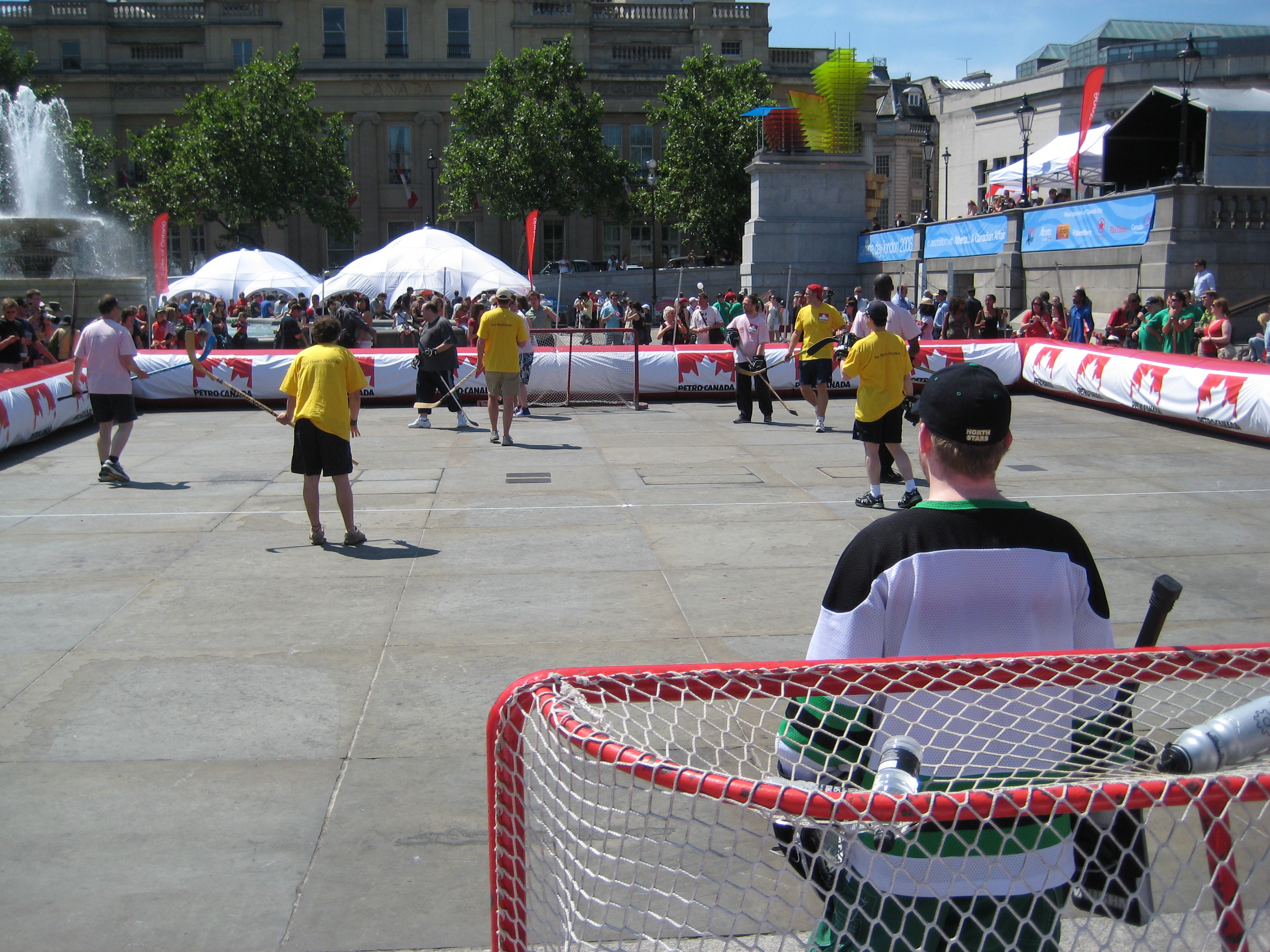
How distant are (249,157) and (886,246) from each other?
30.7 m

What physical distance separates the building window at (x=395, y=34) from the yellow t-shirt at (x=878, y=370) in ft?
191

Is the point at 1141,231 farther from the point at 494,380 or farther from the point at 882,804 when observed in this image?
the point at 882,804

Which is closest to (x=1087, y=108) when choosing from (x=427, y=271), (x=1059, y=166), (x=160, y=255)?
(x=1059, y=166)

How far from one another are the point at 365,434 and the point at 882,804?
1325cm

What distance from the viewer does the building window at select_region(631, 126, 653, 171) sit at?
62.8 metres

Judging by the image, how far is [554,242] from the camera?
6288 cm

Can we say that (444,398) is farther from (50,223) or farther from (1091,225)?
(50,223)

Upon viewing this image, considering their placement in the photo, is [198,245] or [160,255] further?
[198,245]

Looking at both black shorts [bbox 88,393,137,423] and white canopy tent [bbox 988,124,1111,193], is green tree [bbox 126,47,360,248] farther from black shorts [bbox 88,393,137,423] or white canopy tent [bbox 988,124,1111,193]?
black shorts [bbox 88,393,137,423]

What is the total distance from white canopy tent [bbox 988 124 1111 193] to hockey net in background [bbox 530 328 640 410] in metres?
16.6

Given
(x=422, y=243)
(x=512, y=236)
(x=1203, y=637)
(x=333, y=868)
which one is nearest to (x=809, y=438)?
(x=1203, y=637)

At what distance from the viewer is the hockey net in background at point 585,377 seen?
1758 centimetres

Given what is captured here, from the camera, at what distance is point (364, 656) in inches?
231

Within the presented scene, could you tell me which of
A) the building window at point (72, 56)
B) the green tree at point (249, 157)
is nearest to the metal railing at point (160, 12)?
the building window at point (72, 56)
